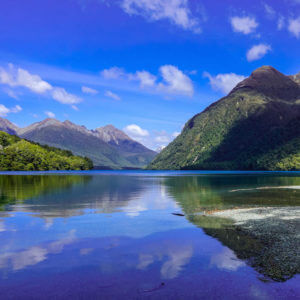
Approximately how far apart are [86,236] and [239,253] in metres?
13.6

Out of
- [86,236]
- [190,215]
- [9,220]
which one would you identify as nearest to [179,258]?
[86,236]

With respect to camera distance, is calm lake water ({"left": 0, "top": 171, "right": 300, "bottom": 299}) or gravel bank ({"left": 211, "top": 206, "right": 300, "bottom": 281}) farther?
Answer: gravel bank ({"left": 211, "top": 206, "right": 300, "bottom": 281})

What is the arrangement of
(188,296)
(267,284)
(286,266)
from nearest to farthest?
(188,296) < (267,284) < (286,266)

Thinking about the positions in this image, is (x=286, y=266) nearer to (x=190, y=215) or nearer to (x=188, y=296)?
(x=188, y=296)

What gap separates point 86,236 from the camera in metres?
26.7

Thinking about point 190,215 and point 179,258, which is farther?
point 190,215

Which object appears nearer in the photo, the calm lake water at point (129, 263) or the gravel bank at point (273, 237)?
the calm lake water at point (129, 263)

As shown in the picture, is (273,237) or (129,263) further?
(273,237)

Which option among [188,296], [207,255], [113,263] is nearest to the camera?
[188,296]

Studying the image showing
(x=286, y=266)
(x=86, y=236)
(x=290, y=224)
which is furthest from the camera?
(x=290, y=224)

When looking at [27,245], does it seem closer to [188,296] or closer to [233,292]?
[188,296]

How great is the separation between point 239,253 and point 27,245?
647 inches

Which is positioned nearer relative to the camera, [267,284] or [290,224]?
[267,284]

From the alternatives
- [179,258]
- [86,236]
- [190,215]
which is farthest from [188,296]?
[190,215]
